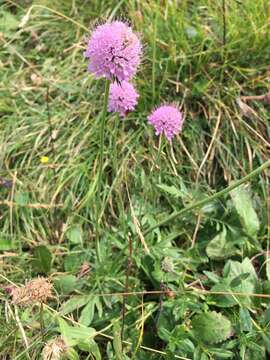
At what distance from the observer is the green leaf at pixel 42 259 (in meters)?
1.82

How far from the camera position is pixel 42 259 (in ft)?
6.04

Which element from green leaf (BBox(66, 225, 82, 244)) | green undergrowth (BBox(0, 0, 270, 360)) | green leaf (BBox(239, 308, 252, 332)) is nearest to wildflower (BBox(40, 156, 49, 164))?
green undergrowth (BBox(0, 0, 270, 360))

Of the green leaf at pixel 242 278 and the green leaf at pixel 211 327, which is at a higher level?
the green leaf at pixel 242 278

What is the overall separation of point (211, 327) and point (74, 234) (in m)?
Answer: 0.59

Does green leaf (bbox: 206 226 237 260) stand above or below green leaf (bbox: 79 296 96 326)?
above

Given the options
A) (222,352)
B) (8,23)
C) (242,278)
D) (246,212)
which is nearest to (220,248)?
(246,212)

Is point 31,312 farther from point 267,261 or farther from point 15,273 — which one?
point 267,261

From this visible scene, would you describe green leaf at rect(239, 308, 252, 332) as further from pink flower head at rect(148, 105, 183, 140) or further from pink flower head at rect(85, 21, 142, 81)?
pink flower head at rect(85, 21, 142, 81)

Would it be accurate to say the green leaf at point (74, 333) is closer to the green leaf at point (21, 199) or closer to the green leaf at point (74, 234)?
the green leaf at point (74, 234)

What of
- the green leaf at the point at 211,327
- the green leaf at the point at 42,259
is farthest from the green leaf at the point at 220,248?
the green leaf at the point at 42,259

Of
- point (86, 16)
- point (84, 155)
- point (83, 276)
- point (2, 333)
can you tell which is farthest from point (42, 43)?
point (2, 333)

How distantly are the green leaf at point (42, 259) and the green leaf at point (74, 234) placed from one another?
138mm

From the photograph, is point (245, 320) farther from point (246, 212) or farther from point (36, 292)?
point (36, 292)

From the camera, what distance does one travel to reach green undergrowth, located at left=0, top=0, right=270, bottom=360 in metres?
1.68
